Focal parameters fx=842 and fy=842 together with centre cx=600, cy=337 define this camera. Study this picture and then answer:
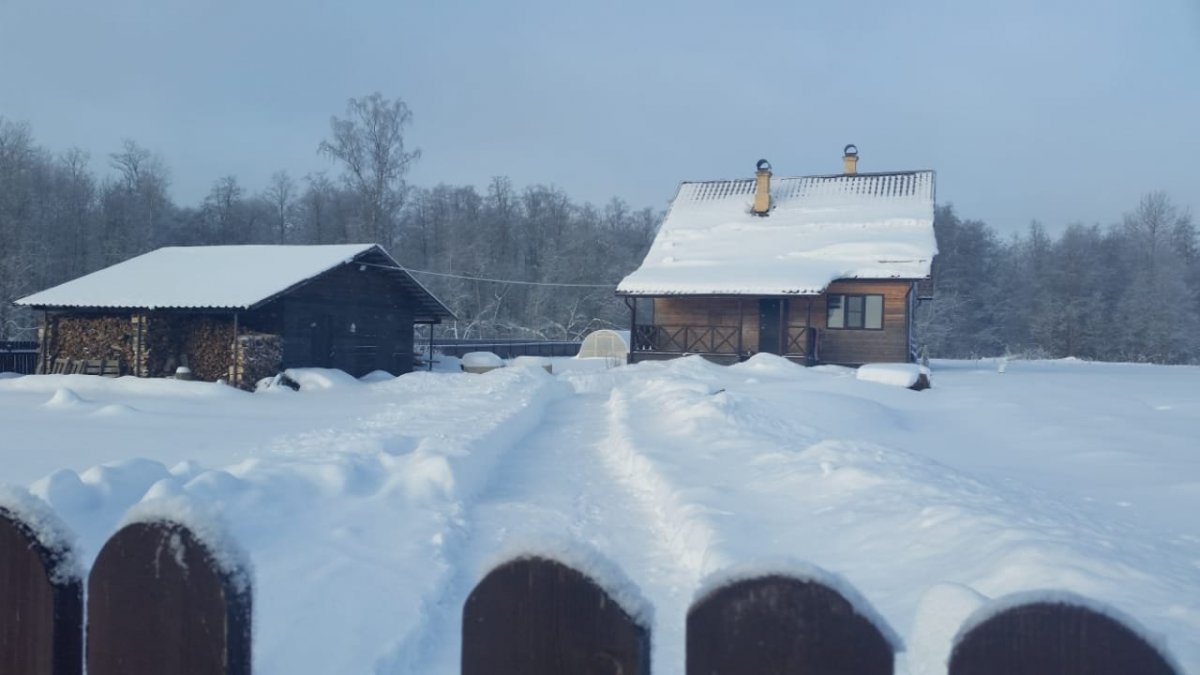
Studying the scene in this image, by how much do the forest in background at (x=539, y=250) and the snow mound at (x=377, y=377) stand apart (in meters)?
18.6

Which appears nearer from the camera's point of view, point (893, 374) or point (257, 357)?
point (893, 374)

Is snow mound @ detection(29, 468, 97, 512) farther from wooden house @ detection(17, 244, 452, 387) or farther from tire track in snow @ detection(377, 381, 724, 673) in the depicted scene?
wooden house @ detection(17, 244, 452, 387)

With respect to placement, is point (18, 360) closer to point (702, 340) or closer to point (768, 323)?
point (702, 340)

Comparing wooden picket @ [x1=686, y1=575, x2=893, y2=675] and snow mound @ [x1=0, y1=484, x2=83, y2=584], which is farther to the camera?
snow mound @ [x1=0, y1=484, x2=83, y2=584]

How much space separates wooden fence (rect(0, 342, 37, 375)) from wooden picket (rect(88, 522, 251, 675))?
30740 millimetres

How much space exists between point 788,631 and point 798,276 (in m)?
28.5

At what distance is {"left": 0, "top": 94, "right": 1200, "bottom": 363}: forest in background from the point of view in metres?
49.6

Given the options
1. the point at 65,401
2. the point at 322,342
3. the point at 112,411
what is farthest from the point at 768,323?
the point at 65,401

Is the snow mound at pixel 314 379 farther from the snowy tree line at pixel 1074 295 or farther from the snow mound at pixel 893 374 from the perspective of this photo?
the snowy tree line at pixel 1074 295

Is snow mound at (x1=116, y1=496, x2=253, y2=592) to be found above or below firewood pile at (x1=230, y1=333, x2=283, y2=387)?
above

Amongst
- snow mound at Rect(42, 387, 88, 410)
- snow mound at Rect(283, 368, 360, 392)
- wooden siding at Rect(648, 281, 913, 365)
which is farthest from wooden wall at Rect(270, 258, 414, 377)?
wooden siding at Rect(648, 281, 913, 365)

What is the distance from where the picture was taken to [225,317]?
2428 cm

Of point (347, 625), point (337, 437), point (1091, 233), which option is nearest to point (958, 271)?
point (1091, 233)

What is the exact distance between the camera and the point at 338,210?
215 ft
